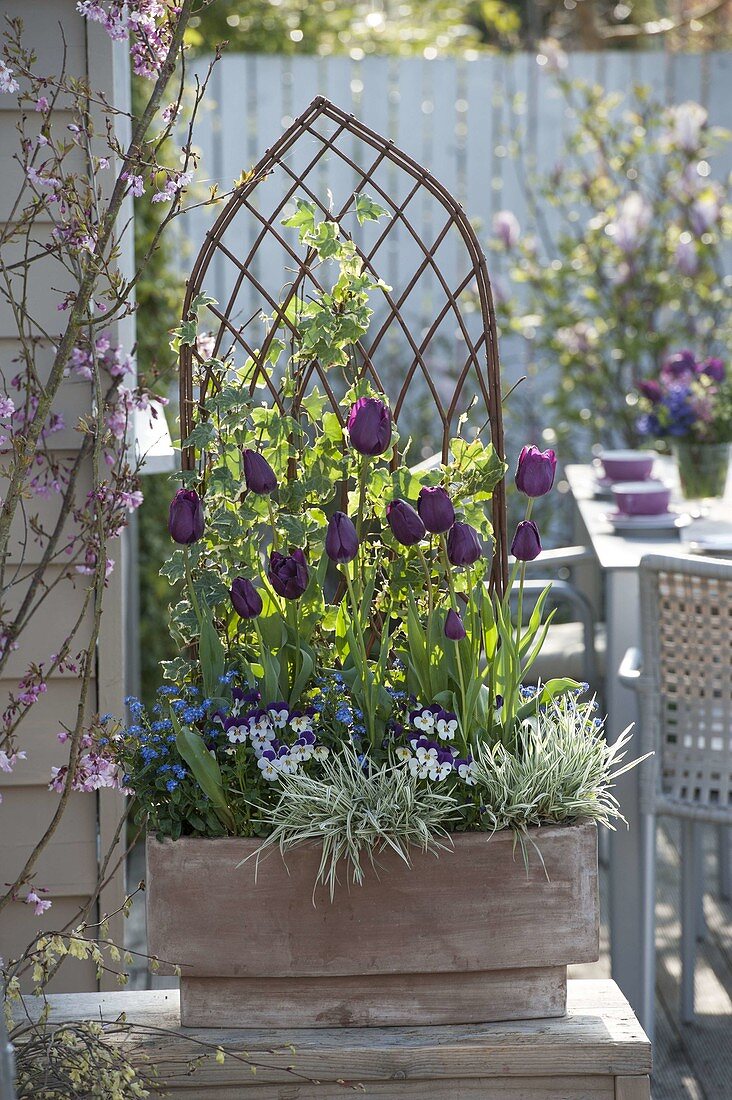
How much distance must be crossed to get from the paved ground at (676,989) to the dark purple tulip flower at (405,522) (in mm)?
1316

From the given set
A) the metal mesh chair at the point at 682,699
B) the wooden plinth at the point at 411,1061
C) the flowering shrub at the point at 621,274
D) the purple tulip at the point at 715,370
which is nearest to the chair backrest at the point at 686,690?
the metal mesh chair at the point at 682,699

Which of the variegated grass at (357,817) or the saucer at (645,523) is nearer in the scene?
the variegated grass at (357,817)

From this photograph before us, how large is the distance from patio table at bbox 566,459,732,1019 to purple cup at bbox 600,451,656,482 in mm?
321

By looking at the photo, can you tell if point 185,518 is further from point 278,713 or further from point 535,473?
point 535,473

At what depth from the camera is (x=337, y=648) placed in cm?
131

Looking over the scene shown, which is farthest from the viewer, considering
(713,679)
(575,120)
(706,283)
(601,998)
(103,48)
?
(575,120)

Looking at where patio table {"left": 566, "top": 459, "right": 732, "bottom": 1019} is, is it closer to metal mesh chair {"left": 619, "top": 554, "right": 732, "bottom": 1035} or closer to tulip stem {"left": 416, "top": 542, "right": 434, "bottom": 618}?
metal mesh chair {"left": 619, "top": 554, "right": 732, "bottom": 1035}

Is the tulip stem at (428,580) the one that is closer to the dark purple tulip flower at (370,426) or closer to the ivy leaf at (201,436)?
the dark purple tulip flower at (370,426)

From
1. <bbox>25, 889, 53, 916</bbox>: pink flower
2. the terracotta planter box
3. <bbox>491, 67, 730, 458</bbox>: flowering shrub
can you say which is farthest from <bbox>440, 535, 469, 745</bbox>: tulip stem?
<bbox>491, 67, 730, 458</bbox>: flowering shrub

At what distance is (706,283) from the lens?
3.96 meters

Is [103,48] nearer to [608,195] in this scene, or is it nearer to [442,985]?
[442,985]

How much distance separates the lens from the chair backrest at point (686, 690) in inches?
73.1

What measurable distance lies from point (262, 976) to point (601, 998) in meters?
0.36

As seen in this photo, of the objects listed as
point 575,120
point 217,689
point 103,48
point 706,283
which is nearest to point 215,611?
point 217,689
